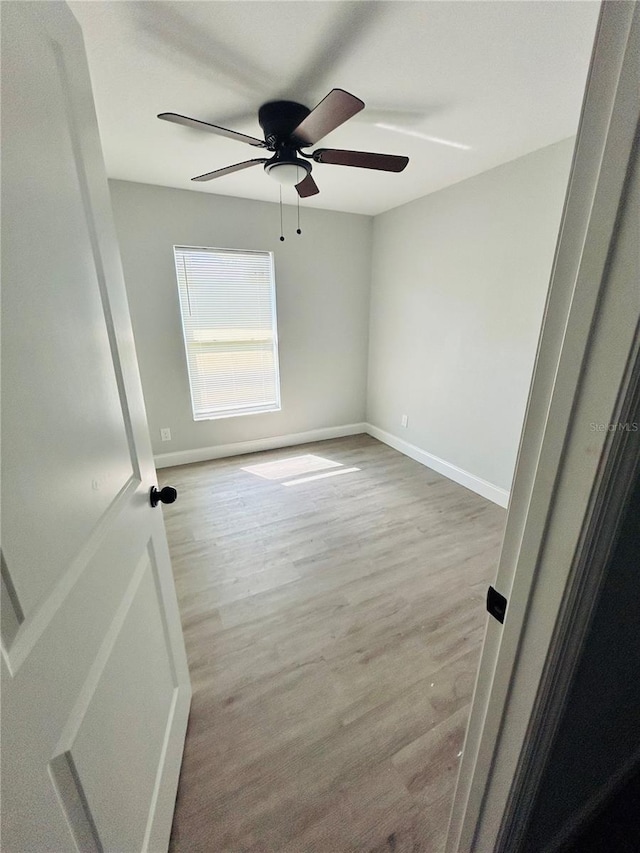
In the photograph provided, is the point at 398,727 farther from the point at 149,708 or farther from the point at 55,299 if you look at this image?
the point at 55,299

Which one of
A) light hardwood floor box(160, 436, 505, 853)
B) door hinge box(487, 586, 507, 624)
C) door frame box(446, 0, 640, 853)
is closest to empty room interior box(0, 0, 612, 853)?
light hardwood floor box(160, 436, 505, 853)

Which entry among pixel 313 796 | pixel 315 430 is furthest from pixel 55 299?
pixel 315 430

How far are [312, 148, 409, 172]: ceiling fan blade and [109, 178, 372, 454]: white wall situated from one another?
1.68m

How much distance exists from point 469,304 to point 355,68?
1.79 metres

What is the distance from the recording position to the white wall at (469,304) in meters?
2.30

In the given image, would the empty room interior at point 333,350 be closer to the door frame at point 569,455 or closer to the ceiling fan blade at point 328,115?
the ceiling fan blade at point 328,115

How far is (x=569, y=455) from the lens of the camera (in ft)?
1.63

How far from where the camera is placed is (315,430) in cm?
407

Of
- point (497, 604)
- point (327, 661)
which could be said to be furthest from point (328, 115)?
point (327, 661)

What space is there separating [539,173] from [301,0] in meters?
1.80

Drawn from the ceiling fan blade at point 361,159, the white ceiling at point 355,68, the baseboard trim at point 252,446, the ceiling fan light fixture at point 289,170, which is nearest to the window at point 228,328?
the baseboard trim at point 252,446

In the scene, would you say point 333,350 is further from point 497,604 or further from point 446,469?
point 497,604

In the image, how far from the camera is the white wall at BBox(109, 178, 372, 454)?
2.91m

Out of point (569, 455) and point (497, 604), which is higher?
point (569, 455)
